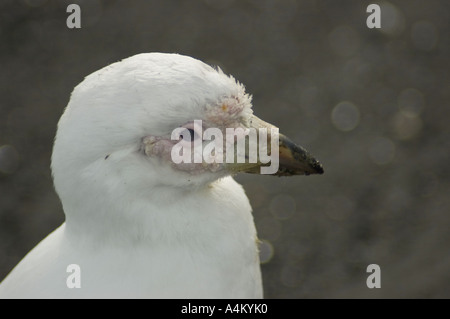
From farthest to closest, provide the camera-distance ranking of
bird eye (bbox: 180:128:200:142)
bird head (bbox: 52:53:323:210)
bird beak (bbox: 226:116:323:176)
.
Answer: bird beak (bbox: 226:116:323:176), bird eye (bbox: 180:128:200:142), bird head (bbox: 52:53:323:210)

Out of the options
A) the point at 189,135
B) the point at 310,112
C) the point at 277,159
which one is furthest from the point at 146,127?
the point at 310,112

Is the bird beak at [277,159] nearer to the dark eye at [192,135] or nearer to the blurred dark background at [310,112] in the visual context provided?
the dark eye at [192,135]

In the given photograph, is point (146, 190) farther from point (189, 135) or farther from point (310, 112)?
point (310, 112)

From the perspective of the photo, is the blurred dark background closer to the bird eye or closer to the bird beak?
the bird beak

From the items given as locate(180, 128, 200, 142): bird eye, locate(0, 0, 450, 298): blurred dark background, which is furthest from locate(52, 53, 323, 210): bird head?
locate(0, 0, 450, 298): blurred dark background
